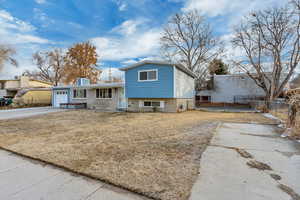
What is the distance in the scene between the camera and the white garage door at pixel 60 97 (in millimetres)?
17797

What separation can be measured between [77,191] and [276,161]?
13.0ft

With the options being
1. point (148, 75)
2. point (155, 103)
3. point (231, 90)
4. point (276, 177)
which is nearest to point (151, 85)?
point (148, 75)

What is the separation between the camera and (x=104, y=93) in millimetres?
15242

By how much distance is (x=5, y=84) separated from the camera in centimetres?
2822

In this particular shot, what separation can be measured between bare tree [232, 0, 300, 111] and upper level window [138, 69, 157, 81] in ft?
36.0

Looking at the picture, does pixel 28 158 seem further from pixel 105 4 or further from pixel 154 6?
pixel 154 6

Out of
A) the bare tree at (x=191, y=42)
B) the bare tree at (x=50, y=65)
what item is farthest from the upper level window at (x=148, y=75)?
the bare tree at (x=50, y=65)

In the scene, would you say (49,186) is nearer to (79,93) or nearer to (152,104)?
(152,104)

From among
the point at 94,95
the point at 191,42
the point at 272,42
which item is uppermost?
the point at 191,42

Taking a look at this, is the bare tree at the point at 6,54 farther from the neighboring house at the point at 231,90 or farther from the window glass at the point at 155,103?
the neighboring house at the point at 231,90

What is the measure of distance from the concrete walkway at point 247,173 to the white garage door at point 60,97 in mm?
18569

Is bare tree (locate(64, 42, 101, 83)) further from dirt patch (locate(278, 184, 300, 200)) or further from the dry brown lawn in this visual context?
dirt patch (locate(278, 184, 300, 200))

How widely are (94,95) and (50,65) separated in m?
21.9

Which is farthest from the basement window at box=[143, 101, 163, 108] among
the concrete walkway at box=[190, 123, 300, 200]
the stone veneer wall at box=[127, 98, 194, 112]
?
Result: the concrete walkway at box=[190, 123, 300, 200]
